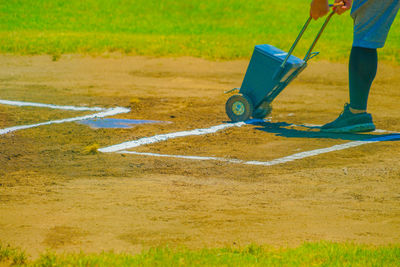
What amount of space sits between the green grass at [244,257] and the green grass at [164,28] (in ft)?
33.8

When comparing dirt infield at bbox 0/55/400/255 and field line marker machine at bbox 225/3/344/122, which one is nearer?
dirt infield at bbox 0/55/400/255

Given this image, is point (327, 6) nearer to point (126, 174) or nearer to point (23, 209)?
point (126, 174)

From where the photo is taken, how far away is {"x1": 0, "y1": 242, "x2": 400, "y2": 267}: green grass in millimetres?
3438

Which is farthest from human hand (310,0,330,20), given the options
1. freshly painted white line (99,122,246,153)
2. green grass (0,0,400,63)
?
green grass (0,0,400,63)

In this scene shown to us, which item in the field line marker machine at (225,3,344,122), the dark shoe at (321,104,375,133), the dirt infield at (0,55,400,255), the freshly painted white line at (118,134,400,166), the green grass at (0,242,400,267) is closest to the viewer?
the green grass at (0,242,400,267)

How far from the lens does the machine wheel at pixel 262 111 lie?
7794mm

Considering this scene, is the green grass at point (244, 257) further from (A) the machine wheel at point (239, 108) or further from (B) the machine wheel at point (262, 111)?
(B) the machine wheel at point (262, 111)

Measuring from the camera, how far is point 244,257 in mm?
3535

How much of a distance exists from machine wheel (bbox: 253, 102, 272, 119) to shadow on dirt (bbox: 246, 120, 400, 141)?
4.9 inches

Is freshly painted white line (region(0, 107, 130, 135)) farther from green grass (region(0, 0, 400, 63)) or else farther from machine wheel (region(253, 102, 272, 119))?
green grass (region(0, 0, 400, 63))

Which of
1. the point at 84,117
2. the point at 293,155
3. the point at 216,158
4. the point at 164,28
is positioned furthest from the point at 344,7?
the point at 164,28

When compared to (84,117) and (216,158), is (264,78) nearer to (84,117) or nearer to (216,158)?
(216,158)

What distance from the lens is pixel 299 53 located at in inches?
559

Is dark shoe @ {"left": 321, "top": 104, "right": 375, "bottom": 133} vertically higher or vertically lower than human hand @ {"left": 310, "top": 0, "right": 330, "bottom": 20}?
lower
